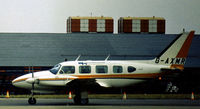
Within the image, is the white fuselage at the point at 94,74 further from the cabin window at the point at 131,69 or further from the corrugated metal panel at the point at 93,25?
the corrugated metal panel at the point at 93,25

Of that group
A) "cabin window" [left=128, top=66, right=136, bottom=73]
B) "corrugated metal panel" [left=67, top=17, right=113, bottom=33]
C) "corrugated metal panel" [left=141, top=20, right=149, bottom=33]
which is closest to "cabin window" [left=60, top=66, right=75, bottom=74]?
"cabin window" [left=128, top=66, right=136, bottom=73]

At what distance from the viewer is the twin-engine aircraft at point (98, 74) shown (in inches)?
1205

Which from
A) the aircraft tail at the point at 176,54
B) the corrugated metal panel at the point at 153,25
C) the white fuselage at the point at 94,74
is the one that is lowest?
the white fuselage at the point at 94,74

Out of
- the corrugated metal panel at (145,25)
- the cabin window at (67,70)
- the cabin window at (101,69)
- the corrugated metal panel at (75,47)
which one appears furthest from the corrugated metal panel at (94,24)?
the cabin window at (67,70)

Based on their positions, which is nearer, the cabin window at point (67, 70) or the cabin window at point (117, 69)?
the cabin window at point (67, 70)

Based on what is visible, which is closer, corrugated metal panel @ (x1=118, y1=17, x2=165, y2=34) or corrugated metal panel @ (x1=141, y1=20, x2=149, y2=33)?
corrugated metal panel @ (x1=118, y1=17, x2=165, y2=34)

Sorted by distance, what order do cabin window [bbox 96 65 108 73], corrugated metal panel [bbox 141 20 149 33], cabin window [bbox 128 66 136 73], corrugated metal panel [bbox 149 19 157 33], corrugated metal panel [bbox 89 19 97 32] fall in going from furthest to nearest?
corrugated metal panel [bbox 89 19 97 32], corrugated metal panel [bbox 141 20 149 33], corrugated metal panel [bbox 149 19 157 33], cabin window [bbox 128 66 136 73], cabin window [bbox 96 65 108 73]

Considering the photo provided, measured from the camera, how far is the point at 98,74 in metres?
31.4

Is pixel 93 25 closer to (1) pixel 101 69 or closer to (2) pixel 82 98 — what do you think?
(1) pixel 101 69

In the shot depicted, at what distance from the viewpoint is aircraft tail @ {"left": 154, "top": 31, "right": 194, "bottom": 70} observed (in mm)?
32250

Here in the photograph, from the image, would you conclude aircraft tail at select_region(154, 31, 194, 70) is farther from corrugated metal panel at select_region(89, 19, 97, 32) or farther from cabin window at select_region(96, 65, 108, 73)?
corrugated metal panel at select_region(89, 19, 97, 32)

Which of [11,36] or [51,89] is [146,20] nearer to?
[11,36]

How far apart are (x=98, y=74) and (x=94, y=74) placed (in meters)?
0.27

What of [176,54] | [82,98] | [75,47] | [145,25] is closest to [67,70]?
[82,98]
